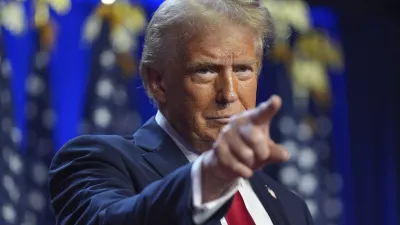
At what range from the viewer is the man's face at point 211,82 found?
1873mm

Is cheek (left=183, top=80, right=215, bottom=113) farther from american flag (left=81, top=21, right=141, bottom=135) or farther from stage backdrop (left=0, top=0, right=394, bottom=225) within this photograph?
american flag (left=81, top=21, right=141, bottom=135)

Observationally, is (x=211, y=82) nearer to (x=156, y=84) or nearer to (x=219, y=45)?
(x=219, y=45)

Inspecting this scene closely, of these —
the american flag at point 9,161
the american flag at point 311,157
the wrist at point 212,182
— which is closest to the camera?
the wrist at point 212,182

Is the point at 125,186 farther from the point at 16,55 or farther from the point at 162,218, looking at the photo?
the point at 16,55

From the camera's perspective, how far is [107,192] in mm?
1526

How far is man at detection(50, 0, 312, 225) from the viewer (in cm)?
162

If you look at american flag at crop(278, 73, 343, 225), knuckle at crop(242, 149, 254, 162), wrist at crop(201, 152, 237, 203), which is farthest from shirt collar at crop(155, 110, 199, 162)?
american flag at crop(278, 73, 343, 225)

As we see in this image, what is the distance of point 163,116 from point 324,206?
433 cm

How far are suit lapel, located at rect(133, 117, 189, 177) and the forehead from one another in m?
0.22

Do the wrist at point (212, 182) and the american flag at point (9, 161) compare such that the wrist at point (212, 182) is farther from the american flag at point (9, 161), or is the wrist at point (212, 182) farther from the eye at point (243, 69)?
the american flag at point (9, 161)

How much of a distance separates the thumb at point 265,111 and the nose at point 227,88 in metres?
0.69

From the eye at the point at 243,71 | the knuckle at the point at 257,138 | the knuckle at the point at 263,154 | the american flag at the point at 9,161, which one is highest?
the knuckle at the point at 257,138

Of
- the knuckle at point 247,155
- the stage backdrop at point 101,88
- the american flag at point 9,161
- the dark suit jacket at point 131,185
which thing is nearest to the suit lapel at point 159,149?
the dark suit jacket at point 131,185

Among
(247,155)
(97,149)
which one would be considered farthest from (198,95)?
(247,155)
